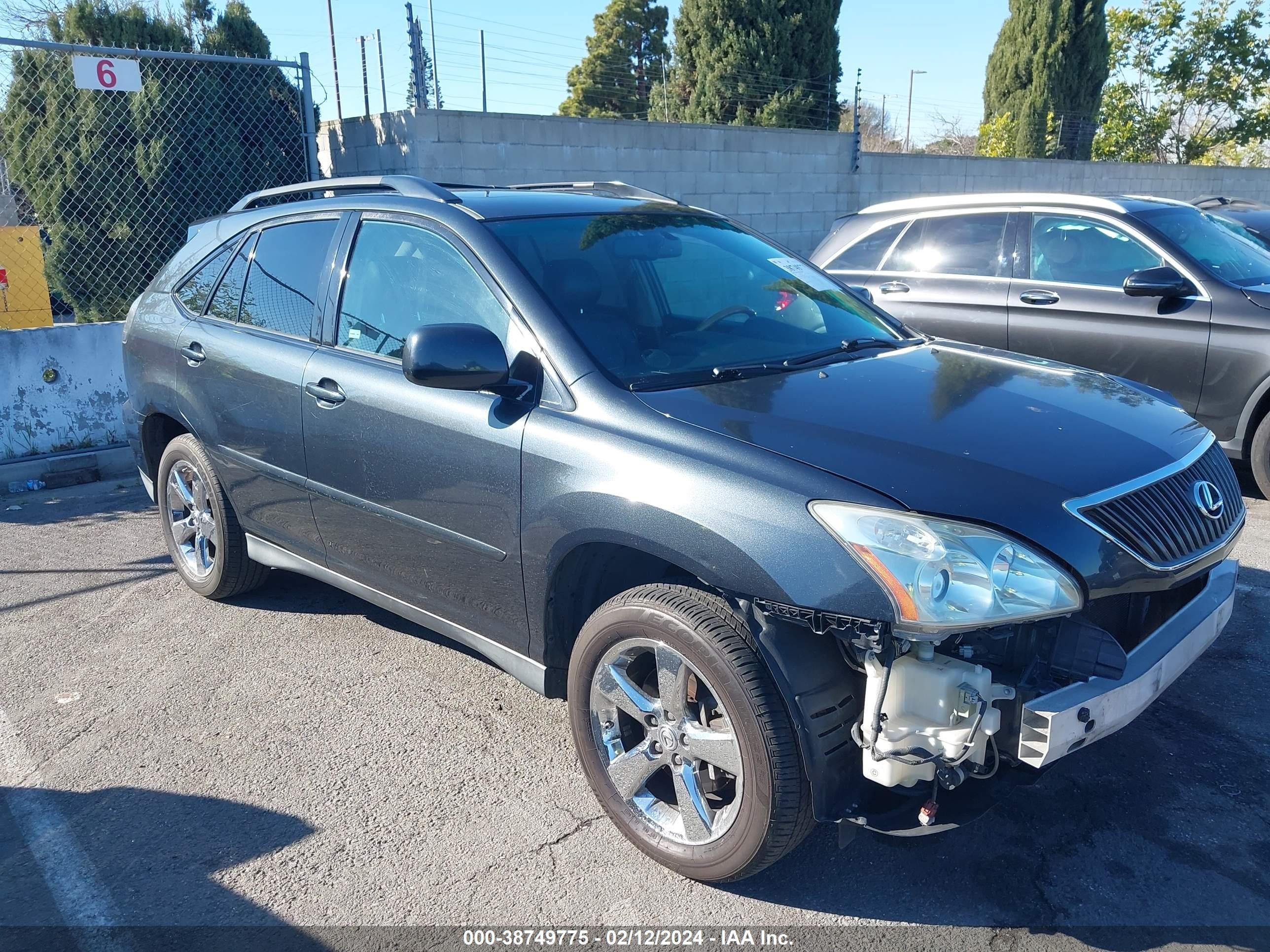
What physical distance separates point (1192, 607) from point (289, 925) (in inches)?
102

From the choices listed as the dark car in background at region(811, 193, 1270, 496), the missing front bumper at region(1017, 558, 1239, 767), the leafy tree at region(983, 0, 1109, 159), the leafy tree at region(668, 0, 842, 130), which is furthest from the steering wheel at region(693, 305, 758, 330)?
the leafy tree at region(983, 0, 1109, 159)

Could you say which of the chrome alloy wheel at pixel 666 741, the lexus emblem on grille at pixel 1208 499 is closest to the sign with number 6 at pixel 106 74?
the chrome alloy wheel at pixel 666 741

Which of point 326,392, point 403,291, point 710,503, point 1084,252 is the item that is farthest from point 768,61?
point 710,503

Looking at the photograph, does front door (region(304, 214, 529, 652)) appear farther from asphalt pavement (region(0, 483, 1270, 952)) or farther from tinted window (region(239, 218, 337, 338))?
asphalt pavement (region(0, 483, 1270, 952))


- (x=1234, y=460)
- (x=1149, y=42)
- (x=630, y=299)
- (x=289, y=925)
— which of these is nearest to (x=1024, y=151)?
(x=1149, y=42)

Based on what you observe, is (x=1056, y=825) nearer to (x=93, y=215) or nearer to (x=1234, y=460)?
(x=1234, y=460)

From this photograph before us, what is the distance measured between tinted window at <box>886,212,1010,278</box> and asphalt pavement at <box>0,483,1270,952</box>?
310 cm

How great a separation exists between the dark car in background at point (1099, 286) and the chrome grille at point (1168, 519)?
2.88 meters

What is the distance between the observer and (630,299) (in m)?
3.43

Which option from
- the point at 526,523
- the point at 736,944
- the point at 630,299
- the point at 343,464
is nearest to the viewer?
the point at 736,944

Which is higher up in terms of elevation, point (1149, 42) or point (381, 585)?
point (1149, 42)

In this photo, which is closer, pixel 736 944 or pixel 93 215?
pixel 736 944

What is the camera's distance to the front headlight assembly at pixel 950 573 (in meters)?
2.33

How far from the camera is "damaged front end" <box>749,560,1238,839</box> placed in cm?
237
